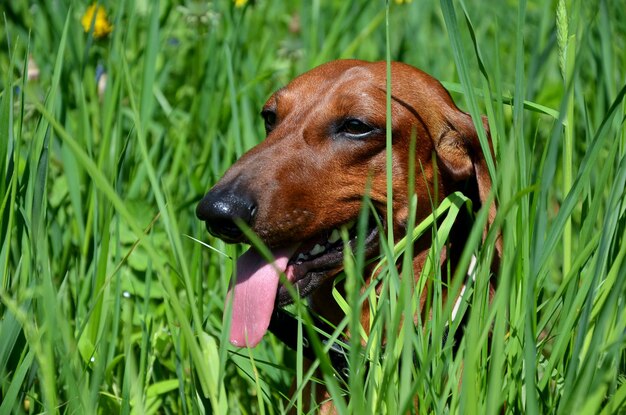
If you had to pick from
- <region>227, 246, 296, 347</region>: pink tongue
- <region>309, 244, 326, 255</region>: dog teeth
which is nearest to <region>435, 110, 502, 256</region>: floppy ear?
<region>309, 244, 326, 255</region>: dog teeth

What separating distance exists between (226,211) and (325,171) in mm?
318

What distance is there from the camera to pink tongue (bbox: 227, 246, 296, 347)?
6.66 feet

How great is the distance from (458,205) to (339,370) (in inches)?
19.7

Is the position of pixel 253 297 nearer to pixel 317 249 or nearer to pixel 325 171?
pixel 317 249

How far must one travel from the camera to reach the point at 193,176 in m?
2.83

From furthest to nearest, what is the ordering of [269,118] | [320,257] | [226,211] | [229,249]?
[229,249] < [269,118] < [320,257] < [226,211]

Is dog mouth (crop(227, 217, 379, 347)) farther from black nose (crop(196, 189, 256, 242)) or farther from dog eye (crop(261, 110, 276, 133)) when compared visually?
dog eye (crop(261, 110, 276, 133))

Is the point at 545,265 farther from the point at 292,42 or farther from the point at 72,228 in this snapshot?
the point at 292,42

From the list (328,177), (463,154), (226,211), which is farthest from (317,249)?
(463,154)

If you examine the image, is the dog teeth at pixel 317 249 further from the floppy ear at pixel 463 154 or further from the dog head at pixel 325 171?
the floppy ear at pixel 463 154

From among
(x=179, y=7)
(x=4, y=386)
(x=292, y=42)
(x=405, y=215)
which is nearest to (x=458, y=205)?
(x=405, y=215)

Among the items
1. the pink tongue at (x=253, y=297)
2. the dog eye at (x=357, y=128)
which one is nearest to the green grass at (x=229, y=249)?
the pink tongue at (x=253, y=297)

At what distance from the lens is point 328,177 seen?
7.27 feet

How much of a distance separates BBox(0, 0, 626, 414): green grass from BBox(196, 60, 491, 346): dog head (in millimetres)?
95
